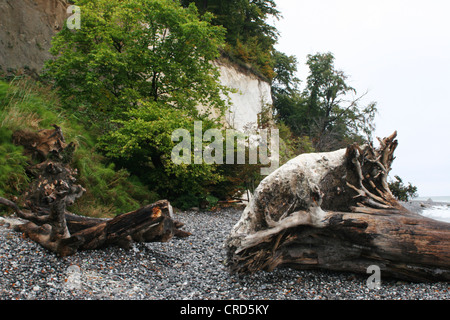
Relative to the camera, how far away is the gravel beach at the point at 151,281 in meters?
3.75

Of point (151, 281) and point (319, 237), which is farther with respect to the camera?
point (319, 237)

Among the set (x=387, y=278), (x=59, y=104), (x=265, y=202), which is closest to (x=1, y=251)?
(x=265, y=202)

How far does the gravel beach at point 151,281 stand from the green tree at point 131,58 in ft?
20.7

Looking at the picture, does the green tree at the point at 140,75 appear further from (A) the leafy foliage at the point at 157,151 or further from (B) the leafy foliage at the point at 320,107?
(B) the leafy foliage at the point at 320,107

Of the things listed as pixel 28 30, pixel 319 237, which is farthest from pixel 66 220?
pixel 28 30

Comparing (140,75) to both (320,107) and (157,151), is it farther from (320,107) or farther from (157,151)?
(320,107)

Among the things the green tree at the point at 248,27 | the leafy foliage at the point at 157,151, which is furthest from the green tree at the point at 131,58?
the green tree at the point at 248,27

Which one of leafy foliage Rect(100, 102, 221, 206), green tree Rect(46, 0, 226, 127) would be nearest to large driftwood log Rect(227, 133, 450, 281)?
leafy foliage Rect(100, 102, 221, 206)

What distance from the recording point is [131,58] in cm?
1045

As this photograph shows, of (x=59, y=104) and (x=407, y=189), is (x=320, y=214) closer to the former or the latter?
(x=59, y=104)

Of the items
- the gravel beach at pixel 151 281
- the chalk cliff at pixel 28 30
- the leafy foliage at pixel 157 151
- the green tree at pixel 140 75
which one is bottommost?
the gravel beach at pixel 151 281

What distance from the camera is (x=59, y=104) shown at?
10.0 metres

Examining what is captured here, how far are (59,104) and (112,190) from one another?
3.73 meters

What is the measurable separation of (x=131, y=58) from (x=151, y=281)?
7.93m
